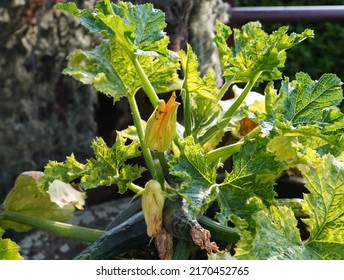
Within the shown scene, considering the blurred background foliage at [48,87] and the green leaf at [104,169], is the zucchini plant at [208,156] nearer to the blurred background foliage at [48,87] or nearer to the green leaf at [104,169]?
the green leaf at [104,169]

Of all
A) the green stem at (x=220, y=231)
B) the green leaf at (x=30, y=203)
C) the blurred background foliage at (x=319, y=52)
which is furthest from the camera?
the blurred background foliage at (x=319, y=52)

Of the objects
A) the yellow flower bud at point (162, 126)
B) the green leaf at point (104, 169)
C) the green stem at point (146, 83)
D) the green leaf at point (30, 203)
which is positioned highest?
the green stem at point (146, 83)

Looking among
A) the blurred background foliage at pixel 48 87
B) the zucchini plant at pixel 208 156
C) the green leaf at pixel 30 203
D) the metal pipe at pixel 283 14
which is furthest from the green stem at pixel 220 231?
the metal pipe at pixel 283 14

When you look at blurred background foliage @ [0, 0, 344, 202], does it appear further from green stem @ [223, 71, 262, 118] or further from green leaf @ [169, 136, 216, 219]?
green leaf @ [169, 136, 216, 219]

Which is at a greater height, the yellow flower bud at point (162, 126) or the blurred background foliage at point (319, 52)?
the yellow flower bud at point (162, 126)

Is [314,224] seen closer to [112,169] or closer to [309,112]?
[309,112]

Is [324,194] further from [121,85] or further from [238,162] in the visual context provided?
[121,85]

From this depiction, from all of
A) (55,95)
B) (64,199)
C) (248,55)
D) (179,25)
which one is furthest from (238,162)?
(55,95)

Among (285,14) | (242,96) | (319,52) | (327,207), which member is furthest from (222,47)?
A: (319,52)
